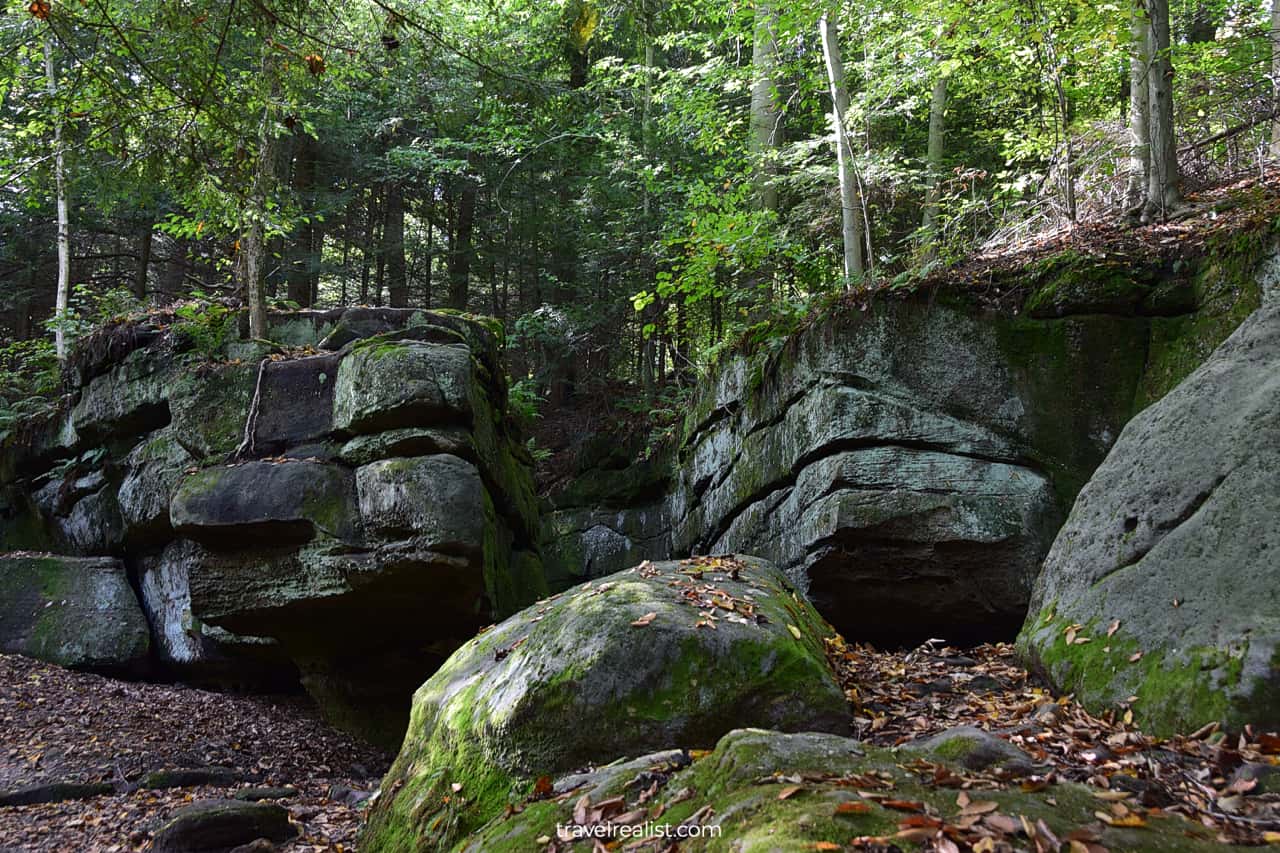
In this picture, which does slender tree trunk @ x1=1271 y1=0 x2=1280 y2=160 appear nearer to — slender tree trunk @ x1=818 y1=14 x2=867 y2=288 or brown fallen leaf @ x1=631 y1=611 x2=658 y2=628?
slender tree trunk @ x1=818 y1=14 x2=867 y2=288

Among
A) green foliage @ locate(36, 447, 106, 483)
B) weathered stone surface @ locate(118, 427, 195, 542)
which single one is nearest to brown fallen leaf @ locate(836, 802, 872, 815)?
weathered stone surface @ locate(118, 427, 195, 542)

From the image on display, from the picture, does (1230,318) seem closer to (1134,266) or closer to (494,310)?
(1134,266)

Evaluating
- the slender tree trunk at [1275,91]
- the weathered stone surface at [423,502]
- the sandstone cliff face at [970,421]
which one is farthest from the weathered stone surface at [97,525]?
the slender tree trunk at [1275,91]

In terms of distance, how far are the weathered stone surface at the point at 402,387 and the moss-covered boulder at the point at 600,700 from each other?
4.94 metres

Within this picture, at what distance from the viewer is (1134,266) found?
7.38m

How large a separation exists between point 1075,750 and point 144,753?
26.3ft

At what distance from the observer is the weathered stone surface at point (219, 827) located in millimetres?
4879

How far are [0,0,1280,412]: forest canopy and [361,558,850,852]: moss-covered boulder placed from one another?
3709 mm

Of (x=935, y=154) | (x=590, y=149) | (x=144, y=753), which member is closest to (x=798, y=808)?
(x=144, y=753)

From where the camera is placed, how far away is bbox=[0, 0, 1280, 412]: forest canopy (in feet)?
19.5

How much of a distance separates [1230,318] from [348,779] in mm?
9448

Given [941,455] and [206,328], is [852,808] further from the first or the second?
[206,328]

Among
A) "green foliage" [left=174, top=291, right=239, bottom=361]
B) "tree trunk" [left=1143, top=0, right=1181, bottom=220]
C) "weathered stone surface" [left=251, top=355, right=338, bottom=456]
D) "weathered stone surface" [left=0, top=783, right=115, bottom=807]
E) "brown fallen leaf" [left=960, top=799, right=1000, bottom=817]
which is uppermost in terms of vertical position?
"tree trunk" [left=1143, top=0, right=1181, bottom=220]

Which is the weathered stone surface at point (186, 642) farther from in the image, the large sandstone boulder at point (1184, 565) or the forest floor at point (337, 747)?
the large sandstone boulder at point (1184, 565)
